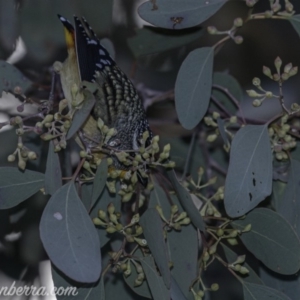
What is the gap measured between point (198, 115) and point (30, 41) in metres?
1.16

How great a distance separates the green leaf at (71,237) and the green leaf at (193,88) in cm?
62

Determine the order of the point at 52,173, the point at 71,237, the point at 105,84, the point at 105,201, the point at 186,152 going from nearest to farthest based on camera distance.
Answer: the point at 71,237 → the point at 52,173 → the point at 105,201 → the point at 105,84 → the point at 186,152

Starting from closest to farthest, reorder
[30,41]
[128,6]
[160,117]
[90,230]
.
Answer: [90,230], [30,41], [128,6], [160,117]

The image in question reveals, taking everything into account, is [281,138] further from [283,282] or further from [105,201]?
[105,201]

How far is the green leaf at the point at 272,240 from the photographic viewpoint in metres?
2.42

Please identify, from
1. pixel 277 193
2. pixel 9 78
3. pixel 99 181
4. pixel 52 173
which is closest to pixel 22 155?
pixel 52 173

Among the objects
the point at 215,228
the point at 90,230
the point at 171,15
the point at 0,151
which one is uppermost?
the point at 171,15

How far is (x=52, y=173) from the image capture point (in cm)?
232

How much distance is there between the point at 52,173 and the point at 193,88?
75cm

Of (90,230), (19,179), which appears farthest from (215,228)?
(19,179)

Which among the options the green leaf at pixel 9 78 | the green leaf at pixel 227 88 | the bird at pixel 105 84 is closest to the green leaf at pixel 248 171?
Result: the bird at pixel 105 84

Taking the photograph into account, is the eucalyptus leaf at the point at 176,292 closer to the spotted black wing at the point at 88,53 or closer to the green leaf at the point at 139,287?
the green leaf at the point at 139,287

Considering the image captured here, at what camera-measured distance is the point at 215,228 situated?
2436 millimetres

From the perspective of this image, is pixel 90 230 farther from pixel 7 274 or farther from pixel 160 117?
pixel 160 117
